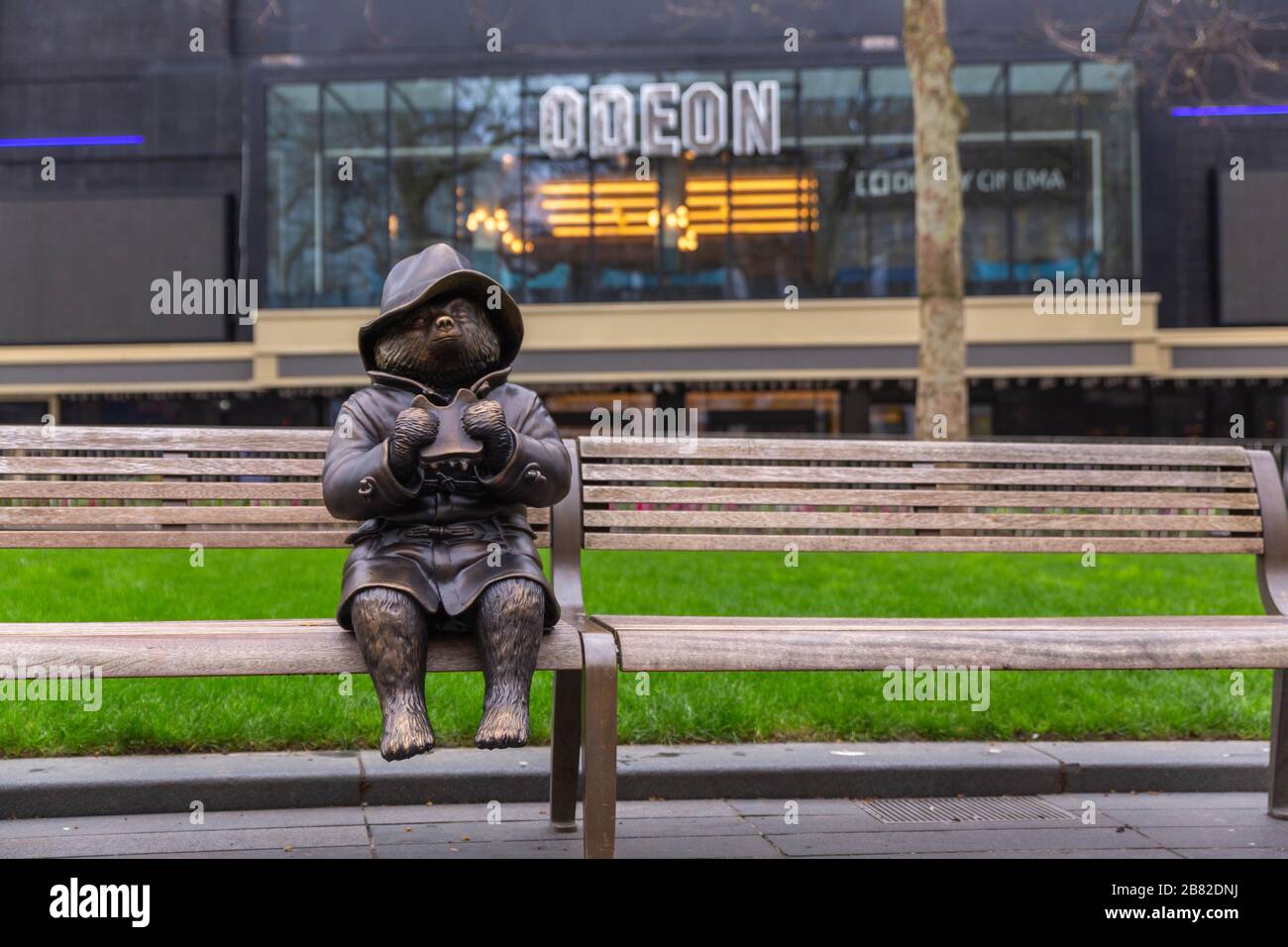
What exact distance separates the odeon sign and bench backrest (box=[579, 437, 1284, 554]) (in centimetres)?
2088

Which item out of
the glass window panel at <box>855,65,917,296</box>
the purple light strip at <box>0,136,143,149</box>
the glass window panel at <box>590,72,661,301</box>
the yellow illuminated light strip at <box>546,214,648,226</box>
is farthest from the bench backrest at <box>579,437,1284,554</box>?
the purple light strip at <box>0,136,143,149</box>

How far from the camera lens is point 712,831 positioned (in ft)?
12.7

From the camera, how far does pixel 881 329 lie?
79.5ft

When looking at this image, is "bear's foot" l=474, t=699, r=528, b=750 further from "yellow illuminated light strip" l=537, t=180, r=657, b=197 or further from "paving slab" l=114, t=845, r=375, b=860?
"yellow illuminated light strip" l=537, t=180, r=657, b=197

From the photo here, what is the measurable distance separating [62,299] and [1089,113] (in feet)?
68.4

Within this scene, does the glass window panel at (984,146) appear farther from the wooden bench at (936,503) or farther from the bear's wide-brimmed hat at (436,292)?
the bear's wide-brimmed hat at (436,292)

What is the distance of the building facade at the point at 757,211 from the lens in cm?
2422

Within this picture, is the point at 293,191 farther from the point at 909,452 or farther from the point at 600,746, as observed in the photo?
the point at 600,746

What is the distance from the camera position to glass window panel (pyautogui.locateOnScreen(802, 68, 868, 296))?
24234mm

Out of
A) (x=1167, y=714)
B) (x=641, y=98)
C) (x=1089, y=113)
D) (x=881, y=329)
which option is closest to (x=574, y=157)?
(x=641, y=98)

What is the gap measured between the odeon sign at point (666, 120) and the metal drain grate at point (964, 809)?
2135 centimetres

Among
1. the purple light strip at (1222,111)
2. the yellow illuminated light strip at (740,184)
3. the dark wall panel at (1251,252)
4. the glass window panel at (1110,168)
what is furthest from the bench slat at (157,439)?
the purple light strip at (1222,111)

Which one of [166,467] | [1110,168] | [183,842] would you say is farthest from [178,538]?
[1110,168]
